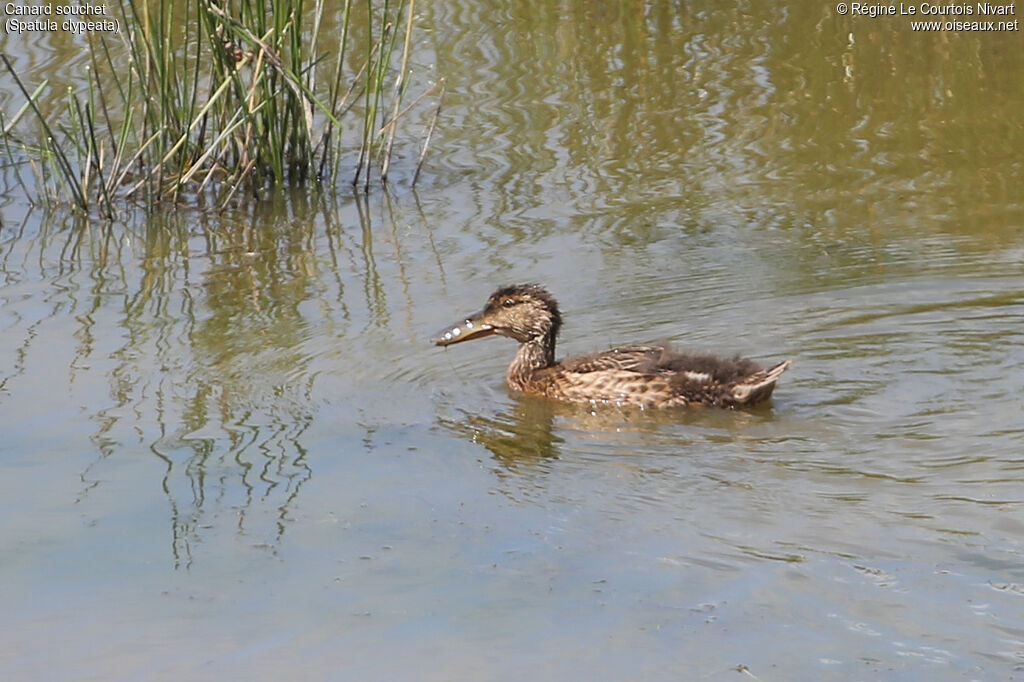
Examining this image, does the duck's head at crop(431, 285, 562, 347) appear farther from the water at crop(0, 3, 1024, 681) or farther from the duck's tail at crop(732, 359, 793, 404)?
the duck's tail at crop(732, 359, 793, 404)

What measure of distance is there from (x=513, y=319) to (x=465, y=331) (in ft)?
0.81

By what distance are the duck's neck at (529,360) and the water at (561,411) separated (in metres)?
0.15

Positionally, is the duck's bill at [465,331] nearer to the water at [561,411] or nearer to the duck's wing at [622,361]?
the water at [561,411]

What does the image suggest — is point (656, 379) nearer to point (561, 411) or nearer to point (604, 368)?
point (604, 368)

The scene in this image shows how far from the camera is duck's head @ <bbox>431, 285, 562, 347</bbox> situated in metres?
7.83

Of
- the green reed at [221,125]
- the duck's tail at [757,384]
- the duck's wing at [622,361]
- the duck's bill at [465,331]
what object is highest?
the green reed at [221,125]

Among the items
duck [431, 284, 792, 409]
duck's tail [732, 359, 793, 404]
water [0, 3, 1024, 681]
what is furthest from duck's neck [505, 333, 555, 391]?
duck's tail [732, 359, 793, 404]

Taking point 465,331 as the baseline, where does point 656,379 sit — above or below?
below

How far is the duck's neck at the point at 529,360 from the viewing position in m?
7.81

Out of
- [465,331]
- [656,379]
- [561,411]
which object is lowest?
[561,411]

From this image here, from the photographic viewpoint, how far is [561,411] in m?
7.50

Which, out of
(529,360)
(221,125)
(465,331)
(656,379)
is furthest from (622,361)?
(221,125)

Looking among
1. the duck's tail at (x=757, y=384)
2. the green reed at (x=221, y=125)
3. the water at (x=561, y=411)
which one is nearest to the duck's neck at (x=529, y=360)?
the water at (x=561, y=411)

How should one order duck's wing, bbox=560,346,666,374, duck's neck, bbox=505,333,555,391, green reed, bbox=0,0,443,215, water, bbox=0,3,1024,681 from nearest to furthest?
water, bbox=0,3,1024,681
duck's wing, bbox=560,346,666,374
duck's neck, bbox=505,333,555,391
green reed, bbox=0,0,443,215
